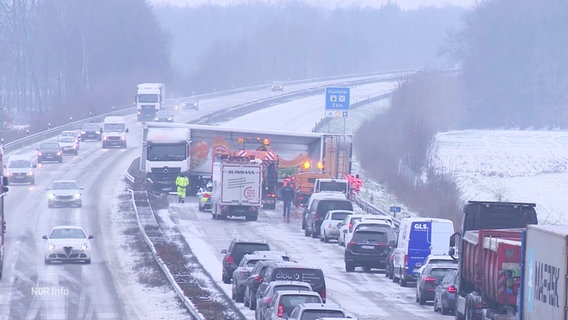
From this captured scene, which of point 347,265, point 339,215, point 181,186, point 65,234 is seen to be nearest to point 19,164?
point 181,186

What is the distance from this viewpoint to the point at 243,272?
32.4m

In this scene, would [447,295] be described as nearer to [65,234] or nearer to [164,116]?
[65,234]

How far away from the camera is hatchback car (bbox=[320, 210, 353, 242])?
49344 millimetres

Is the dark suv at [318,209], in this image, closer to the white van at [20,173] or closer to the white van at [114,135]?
the white van at [20,173]

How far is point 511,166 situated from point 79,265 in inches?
2276

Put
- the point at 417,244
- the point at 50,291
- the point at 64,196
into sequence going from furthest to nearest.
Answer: the point at 64,196 < the point at 417,244 < the point at 50,291

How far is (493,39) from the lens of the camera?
150m

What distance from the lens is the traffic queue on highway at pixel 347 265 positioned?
86.2 feet

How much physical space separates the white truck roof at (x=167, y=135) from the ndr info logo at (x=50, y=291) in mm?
29256

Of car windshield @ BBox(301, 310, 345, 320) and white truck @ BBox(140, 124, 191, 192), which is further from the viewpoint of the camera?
white truck @ BBox(140, 124, 191, 192)

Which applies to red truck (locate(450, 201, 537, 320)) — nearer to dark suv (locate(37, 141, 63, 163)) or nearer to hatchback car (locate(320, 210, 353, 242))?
hatchback car (locate(320, 210, 353, 242))

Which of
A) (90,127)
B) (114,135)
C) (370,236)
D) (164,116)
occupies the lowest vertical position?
(370,236)

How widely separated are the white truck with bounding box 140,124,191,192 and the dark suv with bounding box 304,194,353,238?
1251 centimetres

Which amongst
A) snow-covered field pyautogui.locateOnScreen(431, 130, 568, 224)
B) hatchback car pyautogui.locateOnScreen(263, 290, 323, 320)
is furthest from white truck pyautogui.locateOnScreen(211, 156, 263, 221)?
hatchback car pyautogui.locateOnScreen(263, 290, 323, 320)
